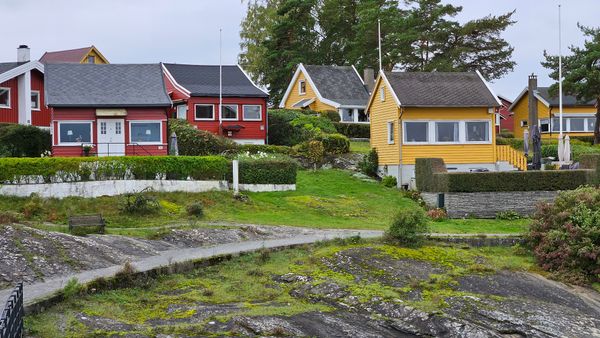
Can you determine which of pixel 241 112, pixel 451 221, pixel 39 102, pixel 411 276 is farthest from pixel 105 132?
pixel 411 276

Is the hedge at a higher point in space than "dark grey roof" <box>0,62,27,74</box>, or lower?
lower

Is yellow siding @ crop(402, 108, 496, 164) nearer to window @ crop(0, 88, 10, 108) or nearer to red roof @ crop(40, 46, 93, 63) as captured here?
window @ crop(0, 88, 10, 108)

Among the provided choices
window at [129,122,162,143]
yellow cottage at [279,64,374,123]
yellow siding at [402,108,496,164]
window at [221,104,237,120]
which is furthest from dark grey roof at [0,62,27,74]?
yellow cottage at [279,64,374,123]

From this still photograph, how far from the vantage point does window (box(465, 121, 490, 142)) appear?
44.0m

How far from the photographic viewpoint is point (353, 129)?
195 ft

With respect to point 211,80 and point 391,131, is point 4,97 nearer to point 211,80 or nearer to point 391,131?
point 211,80

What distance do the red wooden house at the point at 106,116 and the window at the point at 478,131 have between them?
15.4 m

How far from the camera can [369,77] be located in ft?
236

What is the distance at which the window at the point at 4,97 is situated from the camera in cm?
4897

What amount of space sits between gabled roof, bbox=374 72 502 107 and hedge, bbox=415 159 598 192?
7563 mm

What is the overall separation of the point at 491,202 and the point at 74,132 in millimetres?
21131

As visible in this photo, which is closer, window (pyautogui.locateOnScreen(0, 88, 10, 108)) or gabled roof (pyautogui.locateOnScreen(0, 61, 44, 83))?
gabled roof (pyautogui.locateOnScreen(0, 61, 44, 83))

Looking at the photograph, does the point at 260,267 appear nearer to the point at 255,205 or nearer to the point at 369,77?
the point at 255,205

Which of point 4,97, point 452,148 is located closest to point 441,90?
point 452,148
